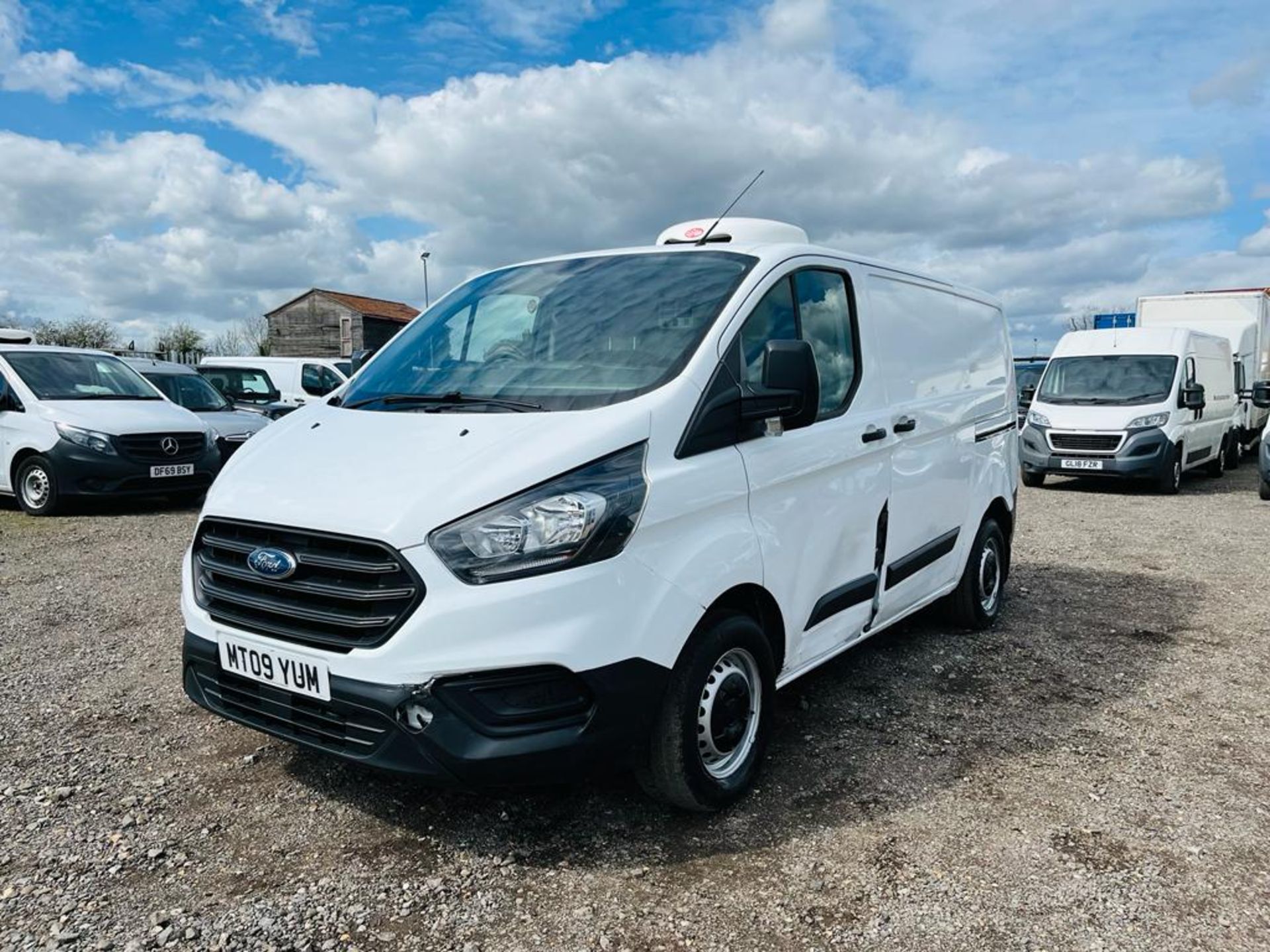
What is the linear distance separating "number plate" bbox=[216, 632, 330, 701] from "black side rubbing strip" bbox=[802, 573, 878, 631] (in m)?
1.76

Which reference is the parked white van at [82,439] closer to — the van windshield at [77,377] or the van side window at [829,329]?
the van windshield at [77,377]

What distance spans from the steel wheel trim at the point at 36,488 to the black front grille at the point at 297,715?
25.4 feet

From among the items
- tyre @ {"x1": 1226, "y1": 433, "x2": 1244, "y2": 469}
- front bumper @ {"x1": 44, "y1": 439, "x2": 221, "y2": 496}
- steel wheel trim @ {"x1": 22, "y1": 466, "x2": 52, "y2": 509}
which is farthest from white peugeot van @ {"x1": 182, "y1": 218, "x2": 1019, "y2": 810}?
tyre @ {"x1": 1226, "y1": 433, "x2": 1244, "y2": 469}

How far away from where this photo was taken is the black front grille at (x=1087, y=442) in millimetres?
11977

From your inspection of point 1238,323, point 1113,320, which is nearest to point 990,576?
point 1238,323

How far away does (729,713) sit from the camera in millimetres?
3141

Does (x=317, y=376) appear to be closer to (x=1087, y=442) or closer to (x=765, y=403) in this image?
(x=1087, y=442)

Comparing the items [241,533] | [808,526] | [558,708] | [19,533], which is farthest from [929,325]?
[19,533]

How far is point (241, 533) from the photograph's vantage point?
2.95 metres

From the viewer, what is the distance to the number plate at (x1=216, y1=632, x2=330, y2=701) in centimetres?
270

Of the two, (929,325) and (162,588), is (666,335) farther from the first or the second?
(162,588)

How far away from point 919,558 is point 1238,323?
15721 millimetres

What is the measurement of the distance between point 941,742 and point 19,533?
8505 millimetres

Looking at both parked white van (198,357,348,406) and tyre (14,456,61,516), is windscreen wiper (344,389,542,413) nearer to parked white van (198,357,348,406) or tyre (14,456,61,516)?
tyre (14,456,61,516)
